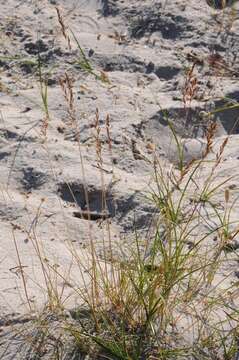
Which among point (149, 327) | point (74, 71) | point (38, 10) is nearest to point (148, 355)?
point (149, 327)

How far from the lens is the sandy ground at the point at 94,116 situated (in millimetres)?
2408

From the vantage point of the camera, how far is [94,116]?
310 cm

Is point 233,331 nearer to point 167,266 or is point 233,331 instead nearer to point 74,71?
point 167,266

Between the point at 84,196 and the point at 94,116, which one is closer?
the point at 84,196

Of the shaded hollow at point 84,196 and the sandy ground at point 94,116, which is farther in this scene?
the shaded hollow at point 84,196

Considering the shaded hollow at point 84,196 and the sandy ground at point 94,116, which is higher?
the sandy ground at point 94,116

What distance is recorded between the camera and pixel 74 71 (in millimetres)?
3416

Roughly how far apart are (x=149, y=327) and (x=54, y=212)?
2.44 ft

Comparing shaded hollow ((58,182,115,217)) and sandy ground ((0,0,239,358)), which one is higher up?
sandy ground ((0,0,239,358))

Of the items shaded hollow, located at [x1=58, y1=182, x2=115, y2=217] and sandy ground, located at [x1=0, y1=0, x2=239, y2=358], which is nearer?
sandy ground, located at [x1=0, y1=0, x2=239, y2=358]

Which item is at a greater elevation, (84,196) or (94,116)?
(94,116)

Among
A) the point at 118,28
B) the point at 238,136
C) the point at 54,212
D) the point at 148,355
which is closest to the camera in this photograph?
the point at 148,355

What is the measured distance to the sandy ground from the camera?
7.90ft

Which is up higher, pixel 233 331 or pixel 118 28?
pixel 118 28
